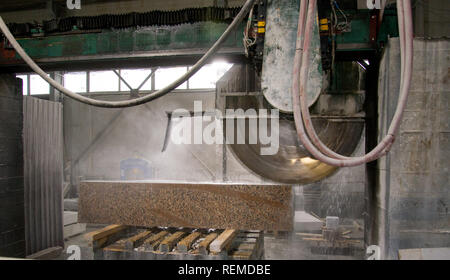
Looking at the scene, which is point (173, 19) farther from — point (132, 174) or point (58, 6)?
point (132, 174)

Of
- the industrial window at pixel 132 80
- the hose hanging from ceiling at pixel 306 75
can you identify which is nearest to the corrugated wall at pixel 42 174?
the hose hanging from ceiling at pixel 306 75

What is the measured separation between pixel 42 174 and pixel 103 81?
26.0 ft

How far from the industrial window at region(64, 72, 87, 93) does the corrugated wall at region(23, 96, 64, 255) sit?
24.7ft

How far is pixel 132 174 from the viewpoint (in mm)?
10820

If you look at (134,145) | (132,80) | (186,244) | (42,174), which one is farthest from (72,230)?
(132,80)

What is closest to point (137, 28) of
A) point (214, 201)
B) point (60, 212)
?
point (214, 201)

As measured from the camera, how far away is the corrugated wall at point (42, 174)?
13.7 ft

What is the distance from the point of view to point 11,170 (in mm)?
3723

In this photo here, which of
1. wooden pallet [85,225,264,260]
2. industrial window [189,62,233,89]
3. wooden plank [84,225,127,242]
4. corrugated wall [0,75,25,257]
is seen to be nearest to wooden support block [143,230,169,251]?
wooden pallet [85,225,264,260]

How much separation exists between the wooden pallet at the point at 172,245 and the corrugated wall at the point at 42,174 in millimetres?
2545

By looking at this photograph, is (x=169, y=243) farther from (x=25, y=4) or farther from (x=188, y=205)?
(x=25, y=4)

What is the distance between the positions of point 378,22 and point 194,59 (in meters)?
1.96

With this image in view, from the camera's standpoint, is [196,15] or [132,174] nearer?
[196,15]

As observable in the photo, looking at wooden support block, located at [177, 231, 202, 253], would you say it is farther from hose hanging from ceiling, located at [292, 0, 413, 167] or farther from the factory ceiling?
the factory ceiling
